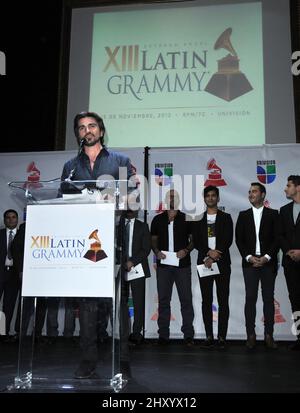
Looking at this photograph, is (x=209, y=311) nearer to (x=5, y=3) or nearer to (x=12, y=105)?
(x=12, y=105)

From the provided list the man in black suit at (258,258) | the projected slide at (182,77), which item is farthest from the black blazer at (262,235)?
the projected slide at (182,77)

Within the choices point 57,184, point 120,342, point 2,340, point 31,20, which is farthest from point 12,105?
point 120,342

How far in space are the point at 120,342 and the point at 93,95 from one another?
395cm

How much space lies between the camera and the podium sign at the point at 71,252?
2.06m

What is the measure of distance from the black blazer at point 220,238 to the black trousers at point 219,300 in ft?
0.32

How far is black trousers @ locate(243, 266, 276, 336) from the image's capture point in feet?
13.9

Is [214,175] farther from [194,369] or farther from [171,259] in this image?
[194,369]

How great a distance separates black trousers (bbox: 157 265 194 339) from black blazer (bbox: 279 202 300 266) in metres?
0.95

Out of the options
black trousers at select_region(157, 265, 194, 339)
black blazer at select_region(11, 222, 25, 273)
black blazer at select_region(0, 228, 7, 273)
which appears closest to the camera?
black trousers at select_region(157, 265, 194, 339)

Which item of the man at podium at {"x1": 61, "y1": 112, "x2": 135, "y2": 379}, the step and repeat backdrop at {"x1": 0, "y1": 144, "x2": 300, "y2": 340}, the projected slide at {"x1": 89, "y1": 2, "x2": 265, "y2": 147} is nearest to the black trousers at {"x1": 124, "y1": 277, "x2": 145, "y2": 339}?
the step and repeat backdrop at {"x1": 0, "y1": 144, "x2": 300, "y2": 340}

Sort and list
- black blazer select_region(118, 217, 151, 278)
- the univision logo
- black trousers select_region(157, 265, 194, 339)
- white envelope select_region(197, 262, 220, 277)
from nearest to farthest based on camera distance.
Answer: white envelope select_region(197, 262, 220, 277) → black trousers select_region(157, 265, 194, 339) → black blazer select_region(118, 217, 151, 278) → the univision logo

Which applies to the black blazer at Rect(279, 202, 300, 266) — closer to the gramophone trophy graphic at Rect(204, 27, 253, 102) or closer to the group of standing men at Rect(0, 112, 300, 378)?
the group of standing men at Rect(0, 112, 300, 378)

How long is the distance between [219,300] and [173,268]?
578 mm
